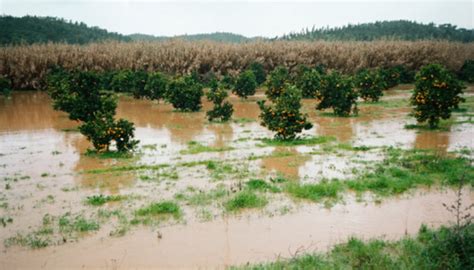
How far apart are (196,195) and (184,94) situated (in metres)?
12.3

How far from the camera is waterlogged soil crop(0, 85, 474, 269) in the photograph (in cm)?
661

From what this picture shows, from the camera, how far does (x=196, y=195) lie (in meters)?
8.83

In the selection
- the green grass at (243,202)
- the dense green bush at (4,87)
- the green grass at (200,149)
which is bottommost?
the green grass at (243,202)

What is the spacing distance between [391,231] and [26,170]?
8911 millimetres

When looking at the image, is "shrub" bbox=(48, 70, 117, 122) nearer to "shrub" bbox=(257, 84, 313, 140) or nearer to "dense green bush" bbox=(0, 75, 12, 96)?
"shrub" bbox=(257, 84, 313, 140)

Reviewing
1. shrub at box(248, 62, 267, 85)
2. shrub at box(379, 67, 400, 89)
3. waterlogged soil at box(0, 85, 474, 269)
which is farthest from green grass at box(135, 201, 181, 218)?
shrub at box(379, 67, 400, 89)

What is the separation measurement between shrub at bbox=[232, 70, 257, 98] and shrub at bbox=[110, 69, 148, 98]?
18.3 ft

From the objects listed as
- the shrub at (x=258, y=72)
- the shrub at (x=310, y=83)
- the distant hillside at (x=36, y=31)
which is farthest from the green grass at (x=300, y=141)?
the distant hillside at (x=36, y=31)

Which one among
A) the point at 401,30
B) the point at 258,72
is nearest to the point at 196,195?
the point at 258,72

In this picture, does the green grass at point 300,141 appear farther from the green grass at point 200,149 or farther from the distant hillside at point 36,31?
the distant hillside at point 36,31

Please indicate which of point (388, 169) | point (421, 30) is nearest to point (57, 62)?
point (388, 169)

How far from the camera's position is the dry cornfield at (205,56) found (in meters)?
29.4

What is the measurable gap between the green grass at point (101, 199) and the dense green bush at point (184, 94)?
12.1 m

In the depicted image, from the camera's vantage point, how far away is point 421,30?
303 feet
